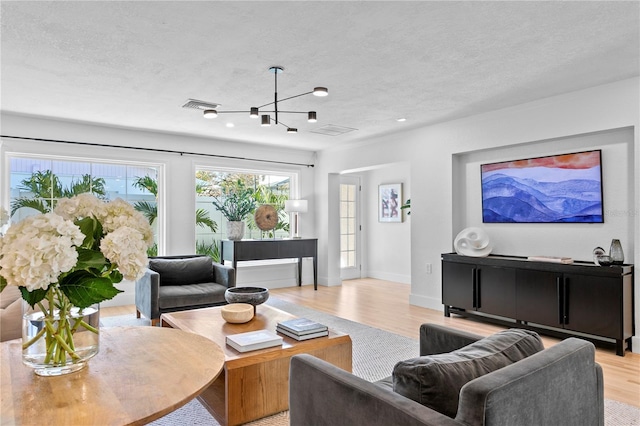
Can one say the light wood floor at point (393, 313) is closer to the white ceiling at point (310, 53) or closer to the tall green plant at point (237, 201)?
the tall green plant at point (237, 201)

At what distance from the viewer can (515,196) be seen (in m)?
4.46

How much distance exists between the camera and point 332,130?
547cm

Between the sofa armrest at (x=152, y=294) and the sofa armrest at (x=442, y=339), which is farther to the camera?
the sofa armrest at (x=152, y=294)

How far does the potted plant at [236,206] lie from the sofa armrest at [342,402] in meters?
4.50

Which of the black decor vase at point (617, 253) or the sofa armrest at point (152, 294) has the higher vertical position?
the black decor vase at point (617, 253)

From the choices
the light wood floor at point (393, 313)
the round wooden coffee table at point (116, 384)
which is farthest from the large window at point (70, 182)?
the round wooden coffee table at point (116, 384)

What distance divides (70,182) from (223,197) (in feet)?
6.86

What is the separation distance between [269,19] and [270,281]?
190 inches

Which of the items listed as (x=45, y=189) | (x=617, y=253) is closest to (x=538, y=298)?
(x=617, y=253)

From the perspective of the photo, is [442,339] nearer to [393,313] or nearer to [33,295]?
[33,295]

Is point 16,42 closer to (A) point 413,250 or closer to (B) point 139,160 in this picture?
(B) point 139,160

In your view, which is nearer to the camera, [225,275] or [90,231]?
[90,231]

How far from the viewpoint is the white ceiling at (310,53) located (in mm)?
2359

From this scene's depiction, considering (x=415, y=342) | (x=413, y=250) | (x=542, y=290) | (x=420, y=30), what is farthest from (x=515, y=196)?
(x=420, y=30)
